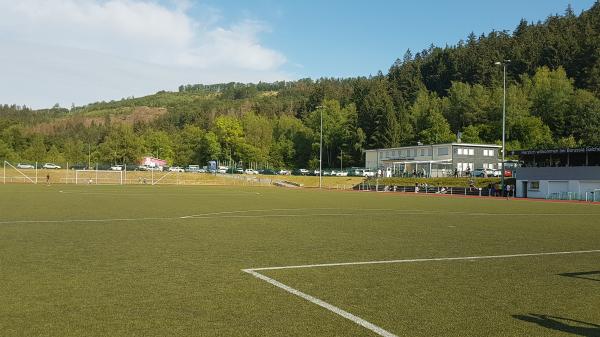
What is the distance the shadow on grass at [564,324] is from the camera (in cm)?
631

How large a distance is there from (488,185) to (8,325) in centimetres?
6126

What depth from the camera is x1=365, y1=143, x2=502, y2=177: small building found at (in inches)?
3420

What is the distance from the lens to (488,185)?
203 ft

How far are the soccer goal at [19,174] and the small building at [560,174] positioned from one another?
69.7m

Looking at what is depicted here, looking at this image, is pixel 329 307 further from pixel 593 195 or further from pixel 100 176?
pixel 100 176

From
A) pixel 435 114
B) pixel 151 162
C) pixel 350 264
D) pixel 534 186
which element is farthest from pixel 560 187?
pixel 151 162

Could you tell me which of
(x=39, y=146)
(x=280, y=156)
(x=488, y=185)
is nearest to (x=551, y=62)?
(x=280, y=156)

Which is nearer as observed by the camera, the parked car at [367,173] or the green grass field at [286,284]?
the green grass field at [286,284]

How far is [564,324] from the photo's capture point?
21.8 feet

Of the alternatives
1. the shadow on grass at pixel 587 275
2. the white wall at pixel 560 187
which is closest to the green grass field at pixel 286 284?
the shadow on grass at pixel 587 275

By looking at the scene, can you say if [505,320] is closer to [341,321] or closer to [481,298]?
[481,298]

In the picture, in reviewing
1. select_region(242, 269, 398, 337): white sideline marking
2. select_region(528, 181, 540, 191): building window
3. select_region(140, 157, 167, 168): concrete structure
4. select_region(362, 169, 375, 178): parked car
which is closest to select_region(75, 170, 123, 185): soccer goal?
select_region(140, 157, 167, 168): concrete structure

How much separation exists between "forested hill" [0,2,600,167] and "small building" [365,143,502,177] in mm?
12462

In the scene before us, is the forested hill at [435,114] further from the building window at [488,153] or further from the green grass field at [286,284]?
the green grass field at [286,284]
